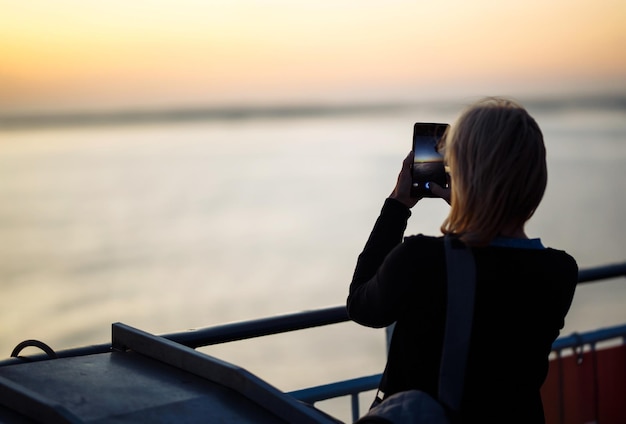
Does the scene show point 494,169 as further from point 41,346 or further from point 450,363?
point 41,346

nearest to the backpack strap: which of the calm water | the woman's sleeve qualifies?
the woman's sleeve

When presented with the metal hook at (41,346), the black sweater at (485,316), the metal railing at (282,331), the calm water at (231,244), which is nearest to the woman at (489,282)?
the black sweater at (485,316)

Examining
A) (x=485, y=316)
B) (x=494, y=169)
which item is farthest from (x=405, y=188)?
(x=485, y=316)

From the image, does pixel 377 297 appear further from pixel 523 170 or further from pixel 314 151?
pixel 314 151

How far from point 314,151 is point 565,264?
54.5m

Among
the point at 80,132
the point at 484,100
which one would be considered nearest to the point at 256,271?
the point at 484,100

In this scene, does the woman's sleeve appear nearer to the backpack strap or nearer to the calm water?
the backpack strap

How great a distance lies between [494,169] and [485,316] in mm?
342

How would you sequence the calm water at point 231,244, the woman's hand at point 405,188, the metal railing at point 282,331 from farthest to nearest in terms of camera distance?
the calm water at point 231,244
the metal railing at point 282,331
the woman's hand at point 405,188

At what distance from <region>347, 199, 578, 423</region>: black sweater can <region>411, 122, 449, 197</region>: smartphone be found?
1.03 ft

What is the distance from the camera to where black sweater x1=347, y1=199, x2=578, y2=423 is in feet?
6.66

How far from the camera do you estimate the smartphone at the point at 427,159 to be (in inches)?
92.4

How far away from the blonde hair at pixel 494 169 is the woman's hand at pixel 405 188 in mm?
232

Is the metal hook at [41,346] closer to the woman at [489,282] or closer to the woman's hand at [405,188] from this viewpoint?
the woman at [489,282]
